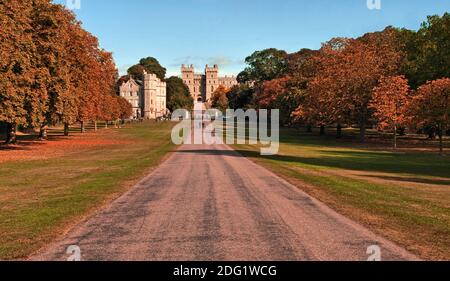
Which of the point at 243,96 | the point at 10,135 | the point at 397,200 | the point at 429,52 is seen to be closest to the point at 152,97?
the point at 243,96

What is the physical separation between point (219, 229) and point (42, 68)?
3776cm

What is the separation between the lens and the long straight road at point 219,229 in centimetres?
887

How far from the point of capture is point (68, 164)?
2955 centimetres

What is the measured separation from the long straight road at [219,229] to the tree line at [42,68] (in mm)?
24357

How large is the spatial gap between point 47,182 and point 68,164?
8.90 m

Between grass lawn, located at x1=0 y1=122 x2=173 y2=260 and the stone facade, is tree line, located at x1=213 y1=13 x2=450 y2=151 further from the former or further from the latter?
the stone facade

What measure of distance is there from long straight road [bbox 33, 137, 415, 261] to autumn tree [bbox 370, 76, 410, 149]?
130ft

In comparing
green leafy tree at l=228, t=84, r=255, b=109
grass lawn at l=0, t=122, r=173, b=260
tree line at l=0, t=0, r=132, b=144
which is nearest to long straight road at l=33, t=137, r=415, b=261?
grass lawn at l=0, t=122, r=173, b=260

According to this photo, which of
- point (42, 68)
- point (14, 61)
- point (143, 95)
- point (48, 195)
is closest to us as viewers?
point (48, 195)

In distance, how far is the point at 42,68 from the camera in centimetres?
4250

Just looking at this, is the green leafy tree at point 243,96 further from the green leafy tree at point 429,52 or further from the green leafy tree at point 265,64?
the green leafy tree at point 429,52

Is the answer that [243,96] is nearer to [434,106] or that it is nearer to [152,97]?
[152,97]
